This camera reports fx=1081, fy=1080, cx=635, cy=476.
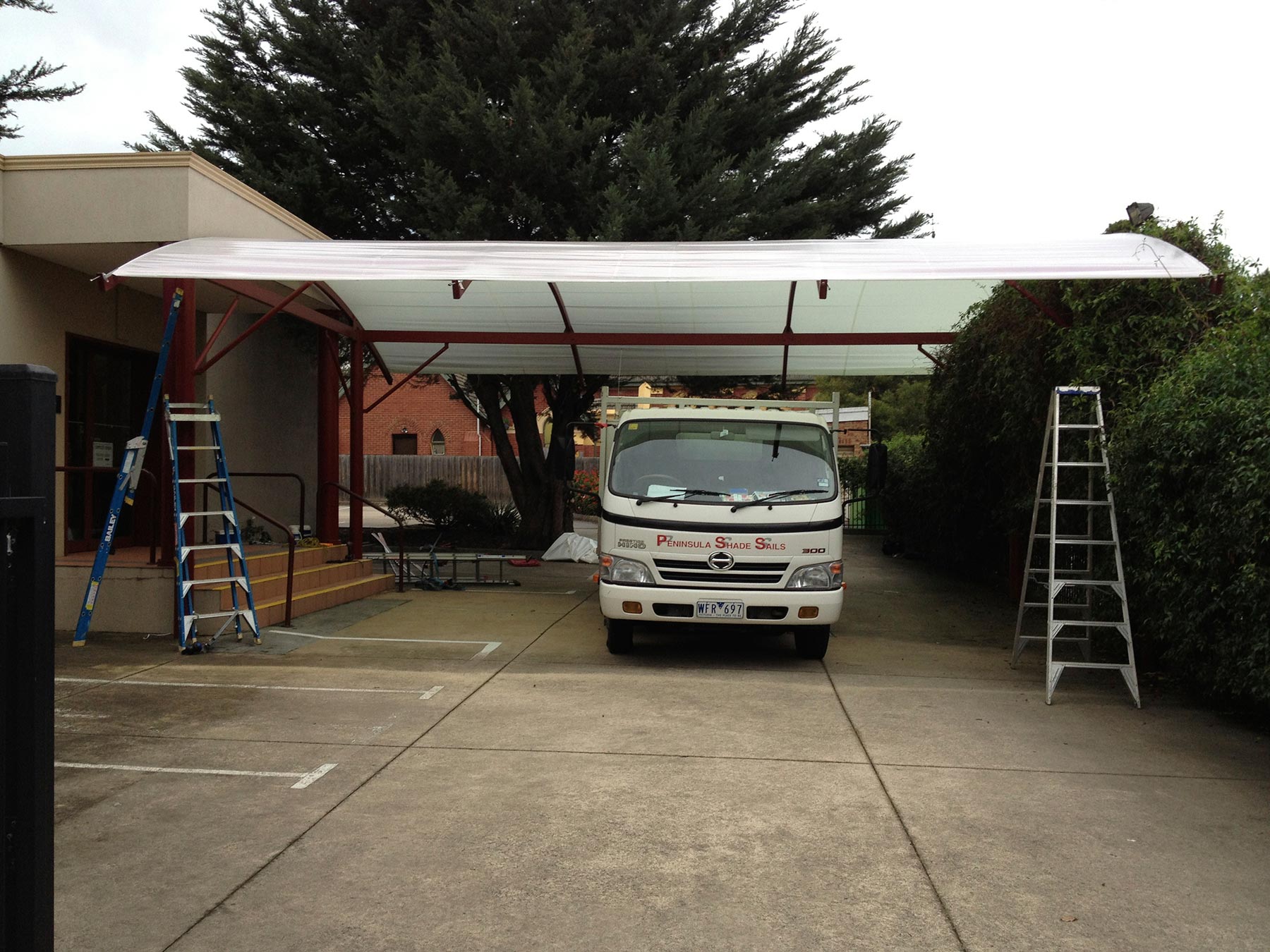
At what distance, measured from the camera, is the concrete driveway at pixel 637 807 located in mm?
3980

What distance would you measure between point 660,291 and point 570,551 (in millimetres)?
8209

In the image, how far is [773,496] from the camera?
9188mm

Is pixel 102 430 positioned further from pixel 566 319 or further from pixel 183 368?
pixel 566 319

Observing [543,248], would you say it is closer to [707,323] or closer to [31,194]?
[707,323]

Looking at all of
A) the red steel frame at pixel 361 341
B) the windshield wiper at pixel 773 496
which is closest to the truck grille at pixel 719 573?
the windshield wiper at pixel 773 496

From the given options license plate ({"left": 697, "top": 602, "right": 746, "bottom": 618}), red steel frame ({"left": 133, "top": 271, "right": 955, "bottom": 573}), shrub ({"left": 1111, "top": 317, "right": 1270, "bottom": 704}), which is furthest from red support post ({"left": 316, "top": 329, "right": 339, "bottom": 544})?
shrub ({"left": 1111, "top": 317, "right": 1270, "bottom": 704})

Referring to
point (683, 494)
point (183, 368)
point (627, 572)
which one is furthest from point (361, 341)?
point (627, 572)

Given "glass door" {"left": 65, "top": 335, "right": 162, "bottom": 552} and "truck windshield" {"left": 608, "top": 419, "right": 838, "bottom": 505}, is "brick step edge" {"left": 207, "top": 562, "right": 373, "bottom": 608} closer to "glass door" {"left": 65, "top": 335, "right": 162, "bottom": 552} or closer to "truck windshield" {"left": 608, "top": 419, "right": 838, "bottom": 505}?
"glass door" {"left": 65, "top": 335, "right": 162, "bottom": 552}

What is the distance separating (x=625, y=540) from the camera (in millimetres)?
8977

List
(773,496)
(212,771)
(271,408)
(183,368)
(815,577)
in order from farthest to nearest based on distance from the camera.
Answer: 1. (271,408)
2. (183,368)
3. (773,496)
4. (815,577)
5. (212,771)

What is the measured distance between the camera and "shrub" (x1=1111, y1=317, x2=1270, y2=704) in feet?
20.0

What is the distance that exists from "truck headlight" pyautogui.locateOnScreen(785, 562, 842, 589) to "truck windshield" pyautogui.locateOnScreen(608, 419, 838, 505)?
22.6 inches

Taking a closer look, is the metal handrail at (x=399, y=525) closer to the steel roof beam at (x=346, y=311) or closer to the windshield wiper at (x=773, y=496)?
the steel roof beam at (x=346, y=311)

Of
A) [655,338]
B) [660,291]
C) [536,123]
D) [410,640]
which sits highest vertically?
[536,123]
